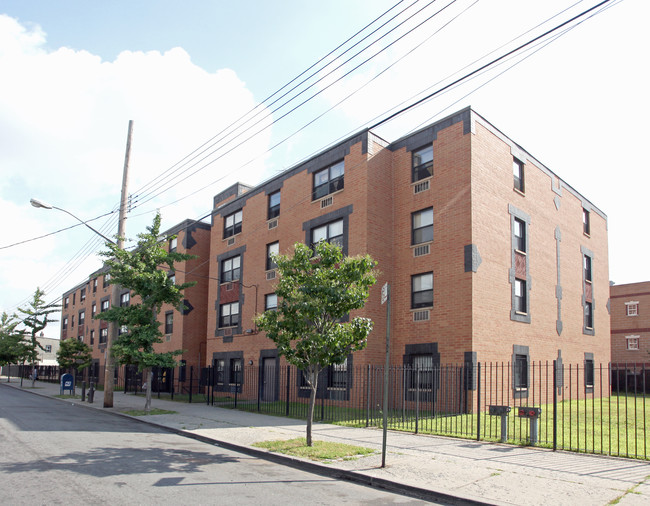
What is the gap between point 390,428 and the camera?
15078 mm

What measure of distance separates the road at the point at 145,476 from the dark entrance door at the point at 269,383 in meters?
12.3

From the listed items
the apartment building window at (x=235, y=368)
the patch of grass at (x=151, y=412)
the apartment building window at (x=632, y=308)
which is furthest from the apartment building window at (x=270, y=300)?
the apartment building window at (x=632, y=308)

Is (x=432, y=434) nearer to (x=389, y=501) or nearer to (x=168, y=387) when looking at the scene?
(x=389, y=501)

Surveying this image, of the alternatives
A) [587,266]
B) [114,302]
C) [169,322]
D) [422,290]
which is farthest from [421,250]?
[169,322]

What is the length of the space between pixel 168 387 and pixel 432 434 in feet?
79.3

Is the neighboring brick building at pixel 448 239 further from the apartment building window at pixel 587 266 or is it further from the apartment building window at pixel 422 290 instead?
the apartment building window at pixel 587 266

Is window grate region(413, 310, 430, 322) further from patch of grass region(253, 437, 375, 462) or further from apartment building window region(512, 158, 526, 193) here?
patch of grass region(253, 437, 375, 462)

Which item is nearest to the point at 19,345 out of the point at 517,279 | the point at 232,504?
the point at 517,279

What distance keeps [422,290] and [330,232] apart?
505cm

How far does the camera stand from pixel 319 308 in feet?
37.3

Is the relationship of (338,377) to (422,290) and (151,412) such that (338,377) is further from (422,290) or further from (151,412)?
(151,412)

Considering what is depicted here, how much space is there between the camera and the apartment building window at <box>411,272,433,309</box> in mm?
21000

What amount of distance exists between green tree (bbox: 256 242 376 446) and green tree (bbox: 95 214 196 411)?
379 inches

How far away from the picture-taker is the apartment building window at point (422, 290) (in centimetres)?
2100
